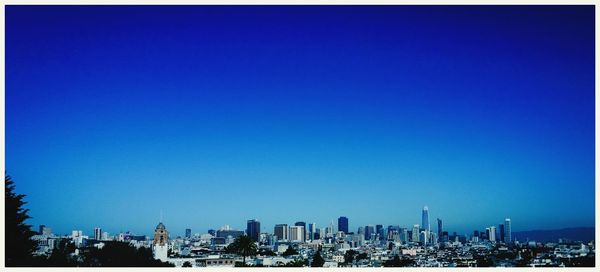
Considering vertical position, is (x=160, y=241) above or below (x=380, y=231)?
above

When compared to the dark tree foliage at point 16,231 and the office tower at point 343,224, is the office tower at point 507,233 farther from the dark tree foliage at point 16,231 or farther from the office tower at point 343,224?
the dark tree foliage at point 16,231

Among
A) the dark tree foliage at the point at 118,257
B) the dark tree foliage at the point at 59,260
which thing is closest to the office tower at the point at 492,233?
the dark tree foliage at the point at 118,257

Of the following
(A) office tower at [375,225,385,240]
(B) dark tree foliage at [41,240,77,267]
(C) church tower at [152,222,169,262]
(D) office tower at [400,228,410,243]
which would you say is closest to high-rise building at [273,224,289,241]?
(A) office tower at [375,225,385,240]

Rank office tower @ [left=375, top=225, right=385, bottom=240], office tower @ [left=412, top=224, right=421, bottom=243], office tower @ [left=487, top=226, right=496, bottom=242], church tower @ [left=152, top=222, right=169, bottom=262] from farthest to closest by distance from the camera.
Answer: office tower @ [left=375, top=225, right=385, bottom=240] < office tower @ [left=412, top=224, right=421, bottom=243] < office tower @ [left=487, top=226, right=496, bottom=242] < church tower @ [left=152, top=222, right=169, bottom=262]

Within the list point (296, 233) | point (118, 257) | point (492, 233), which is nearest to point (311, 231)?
point (296, 233)

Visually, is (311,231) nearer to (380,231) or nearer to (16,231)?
(380,231)

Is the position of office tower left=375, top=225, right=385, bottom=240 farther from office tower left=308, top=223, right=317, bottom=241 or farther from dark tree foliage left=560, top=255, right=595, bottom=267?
dark tree foliage left=560, top=255, right=595, bottom=267
